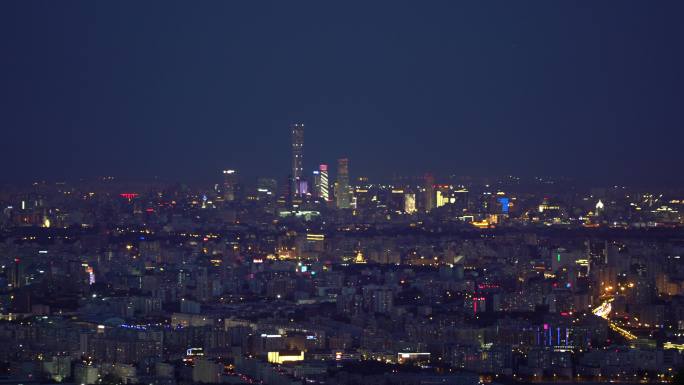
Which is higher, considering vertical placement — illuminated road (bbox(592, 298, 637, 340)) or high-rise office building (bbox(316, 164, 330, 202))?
high-rise office building (bbox(316, 164, 330, 202))

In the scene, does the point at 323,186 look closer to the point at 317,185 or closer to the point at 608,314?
the point at 317,185

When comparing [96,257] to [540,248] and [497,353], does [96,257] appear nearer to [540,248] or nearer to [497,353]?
[540,248]

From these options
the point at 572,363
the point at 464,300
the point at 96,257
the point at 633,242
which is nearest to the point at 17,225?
the point at 96,257

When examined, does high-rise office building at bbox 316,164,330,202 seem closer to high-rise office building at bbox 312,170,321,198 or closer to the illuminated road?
high-rise office building at bbox 312,170,321,198

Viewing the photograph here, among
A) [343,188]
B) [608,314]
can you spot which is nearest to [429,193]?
[343,188]

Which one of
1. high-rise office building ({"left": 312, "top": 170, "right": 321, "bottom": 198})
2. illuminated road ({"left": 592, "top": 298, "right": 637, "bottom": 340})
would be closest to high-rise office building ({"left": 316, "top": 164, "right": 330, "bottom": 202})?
high-rise office building ({"left": 312, "top": 170, "right": 321, "bottom": 198})
